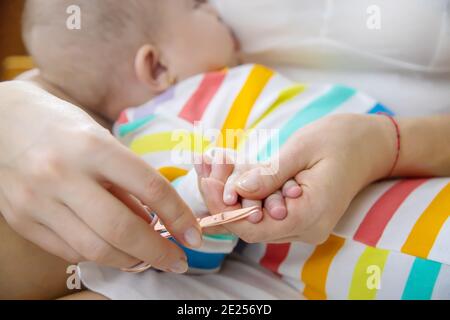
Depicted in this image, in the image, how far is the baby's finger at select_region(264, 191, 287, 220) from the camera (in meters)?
0.48

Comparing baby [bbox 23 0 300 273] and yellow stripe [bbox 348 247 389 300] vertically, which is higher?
baby [bbox 23 0 300 273]

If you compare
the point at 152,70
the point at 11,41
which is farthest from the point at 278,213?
the point at 11,41

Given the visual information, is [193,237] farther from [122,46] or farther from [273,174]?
[122,46]

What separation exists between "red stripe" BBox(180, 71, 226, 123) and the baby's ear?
0.07 meters

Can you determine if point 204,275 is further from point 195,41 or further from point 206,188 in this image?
point 195,41

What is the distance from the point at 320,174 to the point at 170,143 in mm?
218

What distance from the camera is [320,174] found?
510 millimetres

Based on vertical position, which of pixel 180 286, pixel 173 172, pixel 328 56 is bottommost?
pixel 180 286

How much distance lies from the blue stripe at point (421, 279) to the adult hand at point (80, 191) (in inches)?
8.7

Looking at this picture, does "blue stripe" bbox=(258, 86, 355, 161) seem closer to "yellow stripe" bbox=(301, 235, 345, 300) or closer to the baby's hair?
"yellow stripe" bbox=(301, 235, 345, 300)

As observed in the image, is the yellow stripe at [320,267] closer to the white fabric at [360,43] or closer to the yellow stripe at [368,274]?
the yellow stripe at [368,274]

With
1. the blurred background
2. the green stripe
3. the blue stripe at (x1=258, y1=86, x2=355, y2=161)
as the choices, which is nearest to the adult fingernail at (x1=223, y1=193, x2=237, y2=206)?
the blue stripe at (x1=258, y1=86, x2=355, y2=161)

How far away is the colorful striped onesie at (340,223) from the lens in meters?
0.53

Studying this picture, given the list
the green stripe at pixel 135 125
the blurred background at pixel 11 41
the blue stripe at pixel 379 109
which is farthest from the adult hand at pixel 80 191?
the blurred background at pixel 11 41
